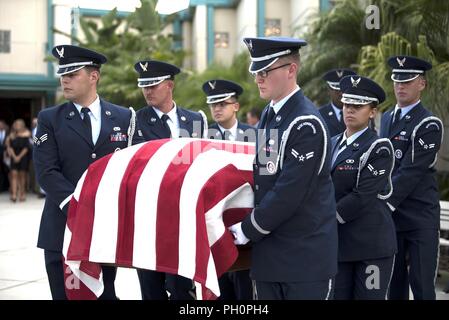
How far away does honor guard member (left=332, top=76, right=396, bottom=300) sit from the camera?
3.72 metres

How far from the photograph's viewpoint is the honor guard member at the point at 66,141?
12.0ft

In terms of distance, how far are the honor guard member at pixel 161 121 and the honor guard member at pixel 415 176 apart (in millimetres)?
1298

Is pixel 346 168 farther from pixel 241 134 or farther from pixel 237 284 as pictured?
pixel 241 134

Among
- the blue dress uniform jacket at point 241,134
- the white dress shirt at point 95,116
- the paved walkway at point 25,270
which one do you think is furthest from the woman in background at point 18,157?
the white dress shirt at point 95,116

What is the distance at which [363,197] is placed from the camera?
368 cm

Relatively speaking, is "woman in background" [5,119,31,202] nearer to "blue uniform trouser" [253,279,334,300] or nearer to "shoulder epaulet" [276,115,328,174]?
"blue uniform trouser" [253,279,334,300]

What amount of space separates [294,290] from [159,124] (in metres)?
1.89

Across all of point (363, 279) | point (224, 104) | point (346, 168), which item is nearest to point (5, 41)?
point (224, 104)

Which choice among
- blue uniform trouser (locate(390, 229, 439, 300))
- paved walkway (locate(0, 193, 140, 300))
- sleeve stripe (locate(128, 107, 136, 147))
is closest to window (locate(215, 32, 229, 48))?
paved walkway (locate(0, 193, 140, 300))

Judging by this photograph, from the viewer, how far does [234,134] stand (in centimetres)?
530

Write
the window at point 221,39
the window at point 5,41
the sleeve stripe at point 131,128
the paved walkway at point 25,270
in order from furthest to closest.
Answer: the window at point 221,39, the window at point 5,41, the paved walkway at point 25,270, the sleeve stripe at point 131,128

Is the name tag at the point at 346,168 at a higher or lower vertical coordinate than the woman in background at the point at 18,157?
higher

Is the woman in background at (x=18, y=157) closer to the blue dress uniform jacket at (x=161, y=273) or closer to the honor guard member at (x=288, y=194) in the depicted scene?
the blue dress uniform jacket at (x=161, y=273)

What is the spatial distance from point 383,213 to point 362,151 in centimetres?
39
